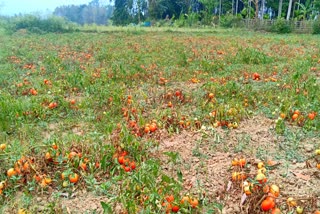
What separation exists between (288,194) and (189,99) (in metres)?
2.50

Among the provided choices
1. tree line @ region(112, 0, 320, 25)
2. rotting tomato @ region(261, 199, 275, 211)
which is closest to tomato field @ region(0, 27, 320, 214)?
rotting tomato @ region(261, 199, 275, 211)

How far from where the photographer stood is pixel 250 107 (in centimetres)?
413

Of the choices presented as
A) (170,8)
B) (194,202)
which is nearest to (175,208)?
(194,202)

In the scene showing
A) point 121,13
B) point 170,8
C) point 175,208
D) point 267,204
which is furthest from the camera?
point 121,13

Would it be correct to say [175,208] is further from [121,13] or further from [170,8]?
[121,13]

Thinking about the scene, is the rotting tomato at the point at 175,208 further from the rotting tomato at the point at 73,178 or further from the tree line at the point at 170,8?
the tree line at the point at 170,8

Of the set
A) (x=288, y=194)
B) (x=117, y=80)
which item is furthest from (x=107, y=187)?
(x=117, y=80)

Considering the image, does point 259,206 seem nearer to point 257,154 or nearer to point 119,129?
point 257,154

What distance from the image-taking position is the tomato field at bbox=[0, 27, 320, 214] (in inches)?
84.0

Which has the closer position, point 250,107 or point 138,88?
point 250,107

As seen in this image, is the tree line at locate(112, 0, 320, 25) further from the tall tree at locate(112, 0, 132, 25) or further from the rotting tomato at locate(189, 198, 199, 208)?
the rotting tomato at locate(189, 198, 199, 208)

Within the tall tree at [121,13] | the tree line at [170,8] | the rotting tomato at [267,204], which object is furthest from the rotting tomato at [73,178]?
the tall tree at [121,13]

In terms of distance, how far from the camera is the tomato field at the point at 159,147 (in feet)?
7.00

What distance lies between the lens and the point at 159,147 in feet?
10.1
